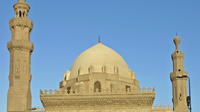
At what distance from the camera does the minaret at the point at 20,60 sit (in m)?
32.6

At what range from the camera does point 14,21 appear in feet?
111

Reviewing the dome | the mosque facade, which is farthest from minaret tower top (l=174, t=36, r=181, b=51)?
the dome

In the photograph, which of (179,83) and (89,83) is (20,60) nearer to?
(89,83)

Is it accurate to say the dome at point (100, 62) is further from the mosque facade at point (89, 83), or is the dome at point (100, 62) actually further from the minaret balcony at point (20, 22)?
the minaret balcony at point (20, 22)

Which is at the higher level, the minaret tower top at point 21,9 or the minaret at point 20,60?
the minaret tower top at point 21,9

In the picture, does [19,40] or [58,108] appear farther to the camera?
[58,108]

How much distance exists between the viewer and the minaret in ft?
107

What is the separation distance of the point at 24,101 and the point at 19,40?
4648 millimetres

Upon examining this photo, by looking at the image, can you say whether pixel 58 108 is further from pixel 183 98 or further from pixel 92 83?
pixel 183 98

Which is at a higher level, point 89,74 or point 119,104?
point 89,74

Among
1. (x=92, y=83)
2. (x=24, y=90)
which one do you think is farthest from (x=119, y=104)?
(x=24, y=90)

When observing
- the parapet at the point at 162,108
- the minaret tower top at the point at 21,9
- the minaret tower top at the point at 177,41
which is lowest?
the parapet at the point at 162,108

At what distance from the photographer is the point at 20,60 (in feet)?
110

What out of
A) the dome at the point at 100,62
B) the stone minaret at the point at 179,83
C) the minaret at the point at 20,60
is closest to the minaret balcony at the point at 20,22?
the minaret at the point at 20,60
